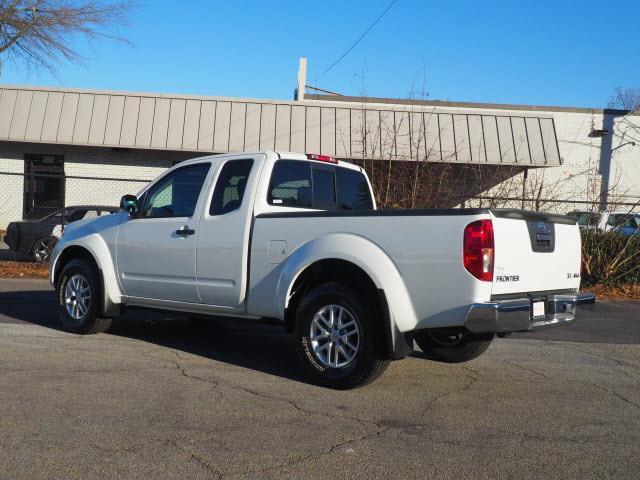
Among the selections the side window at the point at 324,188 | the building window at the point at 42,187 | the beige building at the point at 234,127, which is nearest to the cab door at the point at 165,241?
the side window at the point at 324,188

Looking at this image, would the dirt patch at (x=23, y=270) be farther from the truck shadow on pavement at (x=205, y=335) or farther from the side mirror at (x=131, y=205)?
the side mirror at (x=131, y=205)

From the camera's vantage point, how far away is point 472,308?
5.22m

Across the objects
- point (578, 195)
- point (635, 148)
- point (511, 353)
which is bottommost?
point (511, 353)

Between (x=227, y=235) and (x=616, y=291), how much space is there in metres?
10.1

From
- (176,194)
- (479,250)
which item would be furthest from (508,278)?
(176,194)

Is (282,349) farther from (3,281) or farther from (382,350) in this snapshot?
(3,281)

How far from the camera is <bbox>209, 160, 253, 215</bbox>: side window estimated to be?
6820 millimetres

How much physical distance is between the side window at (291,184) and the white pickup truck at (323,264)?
1 cm

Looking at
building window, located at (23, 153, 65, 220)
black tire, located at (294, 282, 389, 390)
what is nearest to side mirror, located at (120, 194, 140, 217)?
black tire, located at (294, 282, 389, 390)

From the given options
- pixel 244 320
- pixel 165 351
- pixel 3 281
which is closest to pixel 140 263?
pixel 165 351

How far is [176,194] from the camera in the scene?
7.44m

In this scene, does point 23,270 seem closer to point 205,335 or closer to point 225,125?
point 225,125

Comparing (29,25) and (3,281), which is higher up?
(29,25)

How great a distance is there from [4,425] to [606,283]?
12.6 metres
